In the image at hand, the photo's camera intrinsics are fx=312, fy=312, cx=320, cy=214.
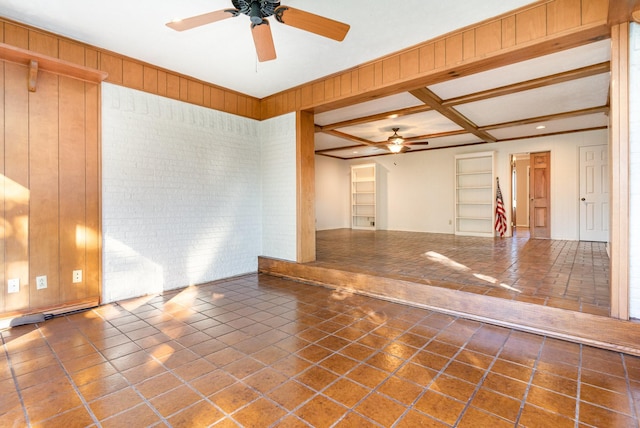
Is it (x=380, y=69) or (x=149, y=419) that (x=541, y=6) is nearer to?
(x=380, y=69)

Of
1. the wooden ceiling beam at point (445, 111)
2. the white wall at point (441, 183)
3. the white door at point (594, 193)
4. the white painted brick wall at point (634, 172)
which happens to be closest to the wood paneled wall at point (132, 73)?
the wooden ceiling beam at point (445, 111)

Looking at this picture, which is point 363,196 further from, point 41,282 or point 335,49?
point 41,282

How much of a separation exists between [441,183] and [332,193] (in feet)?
11.4

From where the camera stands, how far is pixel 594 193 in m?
6.88

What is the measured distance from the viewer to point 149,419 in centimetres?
159

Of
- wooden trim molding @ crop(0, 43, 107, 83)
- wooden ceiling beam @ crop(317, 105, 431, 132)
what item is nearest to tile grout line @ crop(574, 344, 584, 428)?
wooden ceiling beam @ crop(317, 105, 431, 132)

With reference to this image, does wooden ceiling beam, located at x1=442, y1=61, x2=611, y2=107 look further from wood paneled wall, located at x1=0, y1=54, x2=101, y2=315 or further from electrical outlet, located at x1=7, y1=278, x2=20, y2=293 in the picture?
electrical outlet, located at x1=7, y1=278, x2=20, y2=293

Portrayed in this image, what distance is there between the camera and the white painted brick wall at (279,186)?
468 cm

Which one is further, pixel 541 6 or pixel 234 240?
pixel 234 240

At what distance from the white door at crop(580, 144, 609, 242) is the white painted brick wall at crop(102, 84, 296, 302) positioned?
679cm

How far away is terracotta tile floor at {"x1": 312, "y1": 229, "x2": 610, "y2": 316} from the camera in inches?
118

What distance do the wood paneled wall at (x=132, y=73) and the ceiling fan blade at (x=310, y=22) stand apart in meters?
2.31

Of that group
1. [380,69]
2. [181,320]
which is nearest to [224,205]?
[181,320]

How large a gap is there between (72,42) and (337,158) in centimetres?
822
